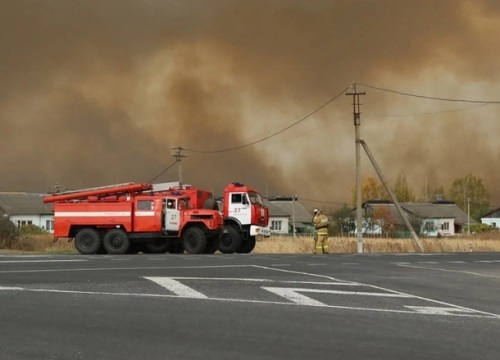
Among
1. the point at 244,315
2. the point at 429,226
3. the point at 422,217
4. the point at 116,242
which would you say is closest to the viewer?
the point at 244,315

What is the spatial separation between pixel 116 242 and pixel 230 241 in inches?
185

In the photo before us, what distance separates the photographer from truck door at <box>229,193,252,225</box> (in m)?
32.3

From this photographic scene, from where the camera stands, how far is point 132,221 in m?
31.9

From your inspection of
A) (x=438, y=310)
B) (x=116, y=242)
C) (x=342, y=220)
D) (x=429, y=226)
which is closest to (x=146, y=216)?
(x=116, y=242)

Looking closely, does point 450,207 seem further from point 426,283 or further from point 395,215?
point 426,283

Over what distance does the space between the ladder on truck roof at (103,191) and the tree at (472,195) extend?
12144 cm

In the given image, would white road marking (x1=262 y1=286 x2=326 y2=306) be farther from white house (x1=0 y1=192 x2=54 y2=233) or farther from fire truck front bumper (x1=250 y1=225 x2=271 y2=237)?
white house (x1=0 y1=192 x2=54 y2=233)

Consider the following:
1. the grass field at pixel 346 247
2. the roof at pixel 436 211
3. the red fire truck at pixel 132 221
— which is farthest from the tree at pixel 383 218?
the red fire truck at pixel 132 221

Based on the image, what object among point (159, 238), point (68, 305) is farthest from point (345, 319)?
point (159, 238)

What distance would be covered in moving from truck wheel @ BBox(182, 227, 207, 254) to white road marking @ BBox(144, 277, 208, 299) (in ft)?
53.0

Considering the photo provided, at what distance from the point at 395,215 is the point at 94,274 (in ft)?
295

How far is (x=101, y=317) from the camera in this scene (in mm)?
9750

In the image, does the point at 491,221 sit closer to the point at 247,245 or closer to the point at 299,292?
the point at 247,245

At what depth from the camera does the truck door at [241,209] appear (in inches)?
1271
